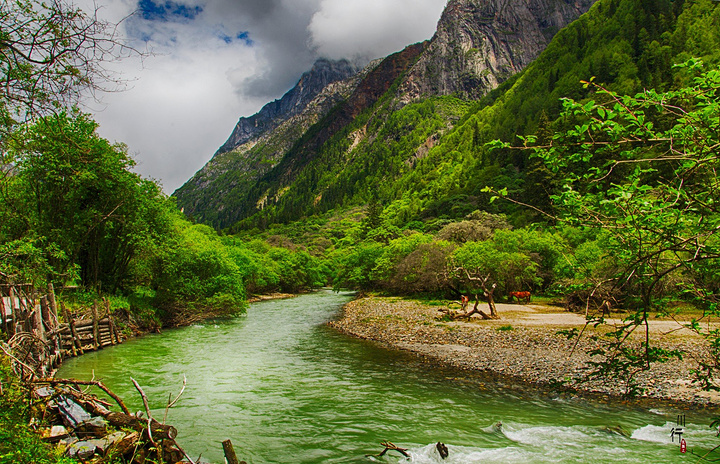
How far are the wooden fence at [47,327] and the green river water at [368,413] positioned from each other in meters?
1.51

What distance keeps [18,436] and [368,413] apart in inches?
347

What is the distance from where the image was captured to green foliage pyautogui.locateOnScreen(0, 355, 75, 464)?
530cm

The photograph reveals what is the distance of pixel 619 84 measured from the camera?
99875 mm

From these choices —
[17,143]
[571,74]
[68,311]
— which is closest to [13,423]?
[17,143]

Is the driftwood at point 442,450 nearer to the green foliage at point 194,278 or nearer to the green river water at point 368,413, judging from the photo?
the green river water at point 368,413

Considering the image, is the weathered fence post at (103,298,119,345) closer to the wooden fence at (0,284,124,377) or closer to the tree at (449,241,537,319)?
the wooden fence at (0,284,124,377)

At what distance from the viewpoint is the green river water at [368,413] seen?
31.1 feet

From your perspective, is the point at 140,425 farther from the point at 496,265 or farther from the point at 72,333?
the point at 496,265

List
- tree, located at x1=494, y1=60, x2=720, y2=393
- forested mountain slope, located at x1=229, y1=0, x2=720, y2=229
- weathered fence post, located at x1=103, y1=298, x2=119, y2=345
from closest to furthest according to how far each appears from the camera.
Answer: tree, located at x1=494, y1=60, x2=720, y2=393 → weathered fence post, located at x1=103, y1=298, x2=119, y2=345 → forested mountain slope, located at x1=229, y1=0, x2=720, y2=229

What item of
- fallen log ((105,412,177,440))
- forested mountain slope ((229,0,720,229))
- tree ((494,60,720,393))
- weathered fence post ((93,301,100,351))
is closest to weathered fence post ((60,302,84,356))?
weathered fence post ((93,301,100,351))

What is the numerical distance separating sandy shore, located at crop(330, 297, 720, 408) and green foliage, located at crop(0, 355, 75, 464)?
746 cm

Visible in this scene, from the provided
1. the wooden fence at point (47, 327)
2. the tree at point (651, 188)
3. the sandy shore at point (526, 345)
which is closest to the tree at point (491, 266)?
the sandy shore at point (526, 345)

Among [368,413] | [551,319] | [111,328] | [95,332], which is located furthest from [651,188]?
[111,328]

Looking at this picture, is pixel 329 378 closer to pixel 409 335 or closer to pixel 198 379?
pixel 198 379
